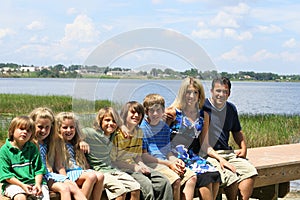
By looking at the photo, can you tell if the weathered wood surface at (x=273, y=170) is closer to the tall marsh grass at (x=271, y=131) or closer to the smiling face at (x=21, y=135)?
the smiling face at (x=21, y=135)

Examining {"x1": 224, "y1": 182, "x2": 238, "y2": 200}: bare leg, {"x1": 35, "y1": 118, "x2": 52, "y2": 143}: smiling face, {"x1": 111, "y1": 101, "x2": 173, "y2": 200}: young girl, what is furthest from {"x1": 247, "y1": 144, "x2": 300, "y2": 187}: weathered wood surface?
{"x1": 35, "y1": 118, "x2": 52, "y2": 143}: smiling face

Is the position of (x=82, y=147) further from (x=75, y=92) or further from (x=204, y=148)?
(x=204, y=148)

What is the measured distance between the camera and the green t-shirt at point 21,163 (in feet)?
12.1

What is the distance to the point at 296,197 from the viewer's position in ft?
25.6

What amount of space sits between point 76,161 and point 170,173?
787mm

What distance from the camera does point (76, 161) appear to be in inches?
168

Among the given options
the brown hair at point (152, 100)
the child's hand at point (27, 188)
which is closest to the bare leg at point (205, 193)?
the brown hair at point (152, 100)

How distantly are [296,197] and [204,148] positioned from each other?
3.28m

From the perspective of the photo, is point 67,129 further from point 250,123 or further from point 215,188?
point 250,123

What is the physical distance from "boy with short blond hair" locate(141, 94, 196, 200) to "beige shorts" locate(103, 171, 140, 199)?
0.37m

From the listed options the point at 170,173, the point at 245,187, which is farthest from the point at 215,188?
the point at 170,173

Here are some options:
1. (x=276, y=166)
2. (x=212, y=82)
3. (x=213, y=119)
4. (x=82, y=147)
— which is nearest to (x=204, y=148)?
(x=213, y=119)

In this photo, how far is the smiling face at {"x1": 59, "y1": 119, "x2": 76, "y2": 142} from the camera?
420 centimetres

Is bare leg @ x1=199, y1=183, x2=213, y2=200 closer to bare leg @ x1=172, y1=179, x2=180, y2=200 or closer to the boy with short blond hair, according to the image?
the boy with short blond hair
